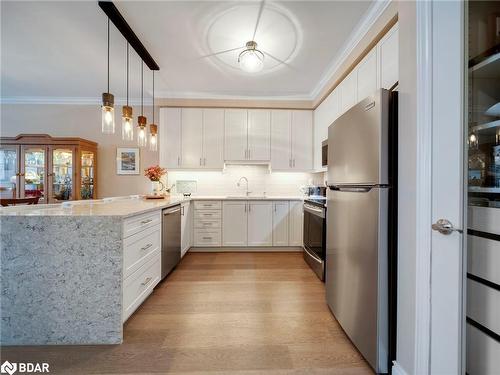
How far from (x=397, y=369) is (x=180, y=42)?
10.8 ft

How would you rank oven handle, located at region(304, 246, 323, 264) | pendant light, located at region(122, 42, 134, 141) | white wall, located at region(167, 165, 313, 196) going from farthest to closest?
white wall, located at region(167, 165, 313, 196)
oven handle, located at region(304, 246, 323, 264)
pendant light, located at region(122, 42, 134, 141)

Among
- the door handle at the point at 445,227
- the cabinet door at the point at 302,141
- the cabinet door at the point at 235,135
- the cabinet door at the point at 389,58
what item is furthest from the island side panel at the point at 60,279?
the cabinet door at the point at 302,141

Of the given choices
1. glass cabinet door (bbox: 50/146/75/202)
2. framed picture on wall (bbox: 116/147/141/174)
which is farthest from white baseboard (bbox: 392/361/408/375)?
glass cabinet door (bbox: 50/146/75/202)

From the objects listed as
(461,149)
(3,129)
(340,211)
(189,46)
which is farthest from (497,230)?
(3,129)

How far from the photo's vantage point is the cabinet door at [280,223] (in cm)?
371

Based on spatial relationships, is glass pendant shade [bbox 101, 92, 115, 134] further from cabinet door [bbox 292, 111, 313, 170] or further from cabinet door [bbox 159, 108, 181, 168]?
cabinet door [bbox 292, 111, 313, 170]

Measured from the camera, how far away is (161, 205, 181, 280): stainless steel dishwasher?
7.95ft

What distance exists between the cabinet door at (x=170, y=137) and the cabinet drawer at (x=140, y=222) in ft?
5.92

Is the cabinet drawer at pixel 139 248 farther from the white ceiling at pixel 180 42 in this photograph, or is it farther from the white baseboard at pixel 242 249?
the white ceiling at pixel 180 42

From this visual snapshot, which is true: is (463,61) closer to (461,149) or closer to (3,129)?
(461,149)

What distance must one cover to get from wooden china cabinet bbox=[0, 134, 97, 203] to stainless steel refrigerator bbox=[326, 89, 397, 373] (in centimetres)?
421

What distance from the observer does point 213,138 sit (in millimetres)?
3924

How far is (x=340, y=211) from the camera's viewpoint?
1.66 meters

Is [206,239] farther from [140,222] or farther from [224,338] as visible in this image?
[224,338]
